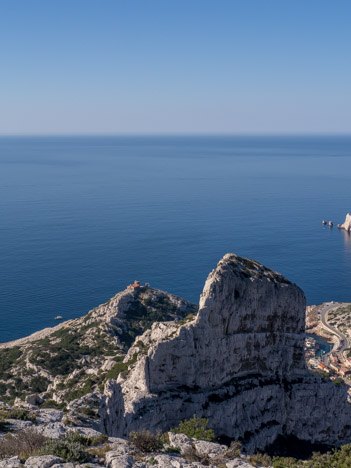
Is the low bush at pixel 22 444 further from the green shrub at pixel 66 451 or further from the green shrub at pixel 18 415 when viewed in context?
the green shrub at pixel 18 415

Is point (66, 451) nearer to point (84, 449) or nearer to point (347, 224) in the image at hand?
point (84, 449)

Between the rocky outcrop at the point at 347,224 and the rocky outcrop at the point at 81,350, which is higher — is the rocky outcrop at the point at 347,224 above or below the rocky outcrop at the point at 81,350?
above

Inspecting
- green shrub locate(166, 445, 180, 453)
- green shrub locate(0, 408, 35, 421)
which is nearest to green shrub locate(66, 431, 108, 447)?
green shrub locate(166, 445, 180, 453)

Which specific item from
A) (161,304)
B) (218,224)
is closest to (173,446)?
(161,304)

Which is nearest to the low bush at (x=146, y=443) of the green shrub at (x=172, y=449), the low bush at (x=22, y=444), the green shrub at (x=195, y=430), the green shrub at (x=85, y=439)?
the green shrub at (x=172, y=449)

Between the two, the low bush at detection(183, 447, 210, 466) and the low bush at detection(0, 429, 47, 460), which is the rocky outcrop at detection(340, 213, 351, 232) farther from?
the low bush at detection(0, 429, 47, 460)
